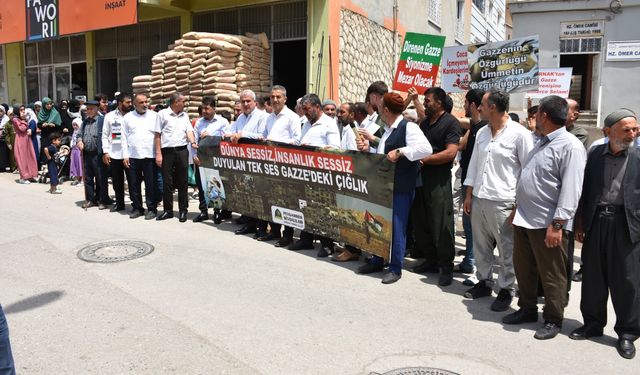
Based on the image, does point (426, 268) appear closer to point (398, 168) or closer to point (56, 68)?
point (398, 168)

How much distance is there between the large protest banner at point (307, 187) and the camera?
18.2 ft

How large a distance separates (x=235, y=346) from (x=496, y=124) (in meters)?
3.00

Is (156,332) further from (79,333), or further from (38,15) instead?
(38,15)

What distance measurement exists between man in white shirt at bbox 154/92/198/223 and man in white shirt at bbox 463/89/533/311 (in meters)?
4.73

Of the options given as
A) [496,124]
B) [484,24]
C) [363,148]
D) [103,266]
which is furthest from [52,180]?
[484,24]

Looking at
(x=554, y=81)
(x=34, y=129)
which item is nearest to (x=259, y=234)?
(x=554, y=81)

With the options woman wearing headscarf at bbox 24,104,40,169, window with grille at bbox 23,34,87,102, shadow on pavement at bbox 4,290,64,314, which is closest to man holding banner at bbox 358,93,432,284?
shadow on pavement at bbox 4,290,64,314

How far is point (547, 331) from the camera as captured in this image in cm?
414

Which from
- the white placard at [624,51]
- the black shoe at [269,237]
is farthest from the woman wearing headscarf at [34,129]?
the white placard at [624,51]

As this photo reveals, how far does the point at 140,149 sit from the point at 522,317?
20.2 ft

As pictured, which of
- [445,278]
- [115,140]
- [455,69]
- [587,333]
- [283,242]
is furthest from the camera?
[455,69]

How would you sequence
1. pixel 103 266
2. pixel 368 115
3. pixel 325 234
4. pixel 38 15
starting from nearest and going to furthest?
pixel 103 266
pixel 325 234
pixel 368 115
pixel 38 15

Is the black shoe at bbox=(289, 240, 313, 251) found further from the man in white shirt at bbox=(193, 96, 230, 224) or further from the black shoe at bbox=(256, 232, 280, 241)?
the man in white shirt at bbox=(193, 96, 230, 224)

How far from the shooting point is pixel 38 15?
16.2m
